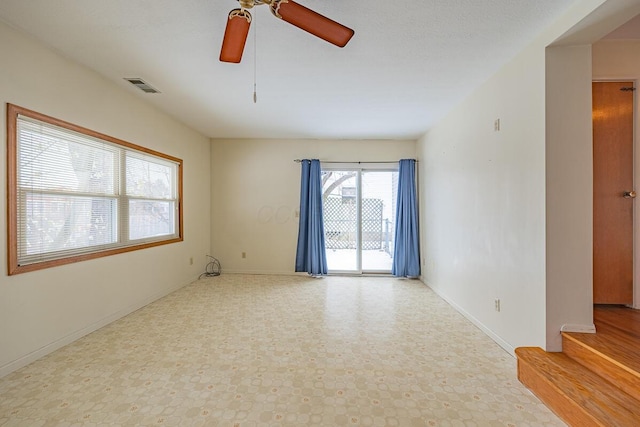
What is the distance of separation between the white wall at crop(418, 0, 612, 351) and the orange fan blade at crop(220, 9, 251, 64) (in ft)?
6.48

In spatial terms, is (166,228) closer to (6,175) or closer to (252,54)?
(6,175)

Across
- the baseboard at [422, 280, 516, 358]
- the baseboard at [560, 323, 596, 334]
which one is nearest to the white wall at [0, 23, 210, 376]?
the baseboard at [422, 280, 516, 358]

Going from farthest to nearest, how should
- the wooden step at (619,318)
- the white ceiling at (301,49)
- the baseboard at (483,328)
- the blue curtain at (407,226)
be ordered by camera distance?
the blue curtain at (407,226) < the baseboard at (483,328) < the wooden step at (619,318) < the white ceiling at (301,49)

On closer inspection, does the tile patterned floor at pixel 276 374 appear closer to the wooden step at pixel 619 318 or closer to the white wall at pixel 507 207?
the white wall at pixel 507 207

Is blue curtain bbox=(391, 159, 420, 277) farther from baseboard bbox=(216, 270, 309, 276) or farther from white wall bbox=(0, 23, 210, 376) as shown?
→ white wall bbox=(0, 23, 210, 376)

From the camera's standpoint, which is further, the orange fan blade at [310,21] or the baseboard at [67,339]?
the baseboard at [67,339]

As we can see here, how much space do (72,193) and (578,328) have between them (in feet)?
13.9

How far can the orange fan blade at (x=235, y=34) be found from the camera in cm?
133

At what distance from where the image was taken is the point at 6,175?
194 centimetres

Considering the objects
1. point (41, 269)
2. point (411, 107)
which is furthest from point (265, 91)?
point (41, 269)

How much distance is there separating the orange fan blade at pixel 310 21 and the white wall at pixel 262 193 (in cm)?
345

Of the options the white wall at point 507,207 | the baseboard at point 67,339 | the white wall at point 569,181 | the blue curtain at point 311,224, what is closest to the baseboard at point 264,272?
the blue curtain at point 311,224

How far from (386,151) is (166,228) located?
3.81 meters

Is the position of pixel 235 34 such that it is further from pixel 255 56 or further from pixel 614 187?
pixel 614 187
